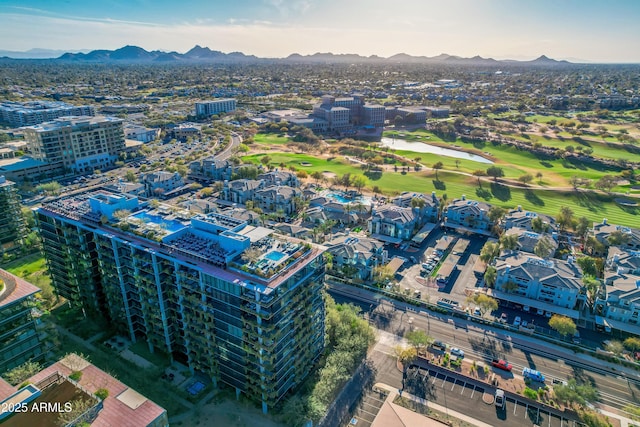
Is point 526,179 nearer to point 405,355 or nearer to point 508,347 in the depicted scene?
point 508,347

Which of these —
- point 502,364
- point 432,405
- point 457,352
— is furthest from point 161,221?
point 502,364

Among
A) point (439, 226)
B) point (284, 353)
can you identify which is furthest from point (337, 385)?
point (439, 226)

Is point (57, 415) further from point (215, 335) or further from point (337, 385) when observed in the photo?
point (337, 385)

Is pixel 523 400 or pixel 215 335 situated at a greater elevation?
pixel 215 335

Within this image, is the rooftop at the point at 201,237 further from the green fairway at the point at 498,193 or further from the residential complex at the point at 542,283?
the green fairway at the point at 498,193

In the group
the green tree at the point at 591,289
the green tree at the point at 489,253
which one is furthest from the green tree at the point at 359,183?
the green tree at the point at 591,289

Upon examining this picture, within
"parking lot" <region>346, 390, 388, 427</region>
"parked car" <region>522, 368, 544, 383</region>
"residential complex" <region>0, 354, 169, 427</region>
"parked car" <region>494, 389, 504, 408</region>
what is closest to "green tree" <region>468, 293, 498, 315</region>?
"parked car" <region>522, 368, 544, 383</region>
